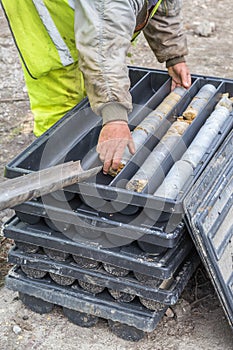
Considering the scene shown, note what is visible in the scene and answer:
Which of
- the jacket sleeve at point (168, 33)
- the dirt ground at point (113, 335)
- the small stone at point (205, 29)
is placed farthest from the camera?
the small stone at point (205, 29)

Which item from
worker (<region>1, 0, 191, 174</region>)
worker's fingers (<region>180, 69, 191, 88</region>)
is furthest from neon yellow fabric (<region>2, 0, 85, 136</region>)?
worker's fingers (<region>180, 69, 191, 88</region>)

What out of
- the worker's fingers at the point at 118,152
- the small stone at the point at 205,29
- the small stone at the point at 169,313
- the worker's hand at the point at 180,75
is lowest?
the small stone at the point at 205,29

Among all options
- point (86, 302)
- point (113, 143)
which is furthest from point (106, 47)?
point (86, 302)

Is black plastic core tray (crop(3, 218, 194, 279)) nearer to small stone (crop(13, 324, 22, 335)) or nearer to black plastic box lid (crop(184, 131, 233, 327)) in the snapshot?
black plastic box lid (crop(184, 131, 233, 327))

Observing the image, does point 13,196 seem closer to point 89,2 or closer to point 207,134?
point 89,2

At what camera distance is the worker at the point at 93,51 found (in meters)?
2.62

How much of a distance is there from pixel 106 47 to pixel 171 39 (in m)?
1.06

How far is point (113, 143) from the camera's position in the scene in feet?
8.73

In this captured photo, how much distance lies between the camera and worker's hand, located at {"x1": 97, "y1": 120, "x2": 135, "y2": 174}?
2664mm

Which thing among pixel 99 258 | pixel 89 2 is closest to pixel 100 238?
pixel 99 258


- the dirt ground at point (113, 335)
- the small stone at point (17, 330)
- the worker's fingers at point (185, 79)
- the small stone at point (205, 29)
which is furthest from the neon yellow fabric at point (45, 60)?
the small stone at point (205, 29)

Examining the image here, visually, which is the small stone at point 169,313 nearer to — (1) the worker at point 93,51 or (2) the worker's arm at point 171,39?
(1) the worker at point 93,51

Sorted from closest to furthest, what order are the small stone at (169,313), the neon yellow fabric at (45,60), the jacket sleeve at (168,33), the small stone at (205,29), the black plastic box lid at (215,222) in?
the black plastic box lid at (215,222)
the small stone at (169,313)
the neon yellow fabric at (45,60)
the jacket sleeve at (168,33)
the small stone at (205,29)

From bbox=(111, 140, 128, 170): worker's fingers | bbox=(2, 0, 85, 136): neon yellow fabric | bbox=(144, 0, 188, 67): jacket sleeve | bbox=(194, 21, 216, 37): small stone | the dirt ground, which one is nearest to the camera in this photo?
bbox=(111, 140, 128, 170): worker's fingers
